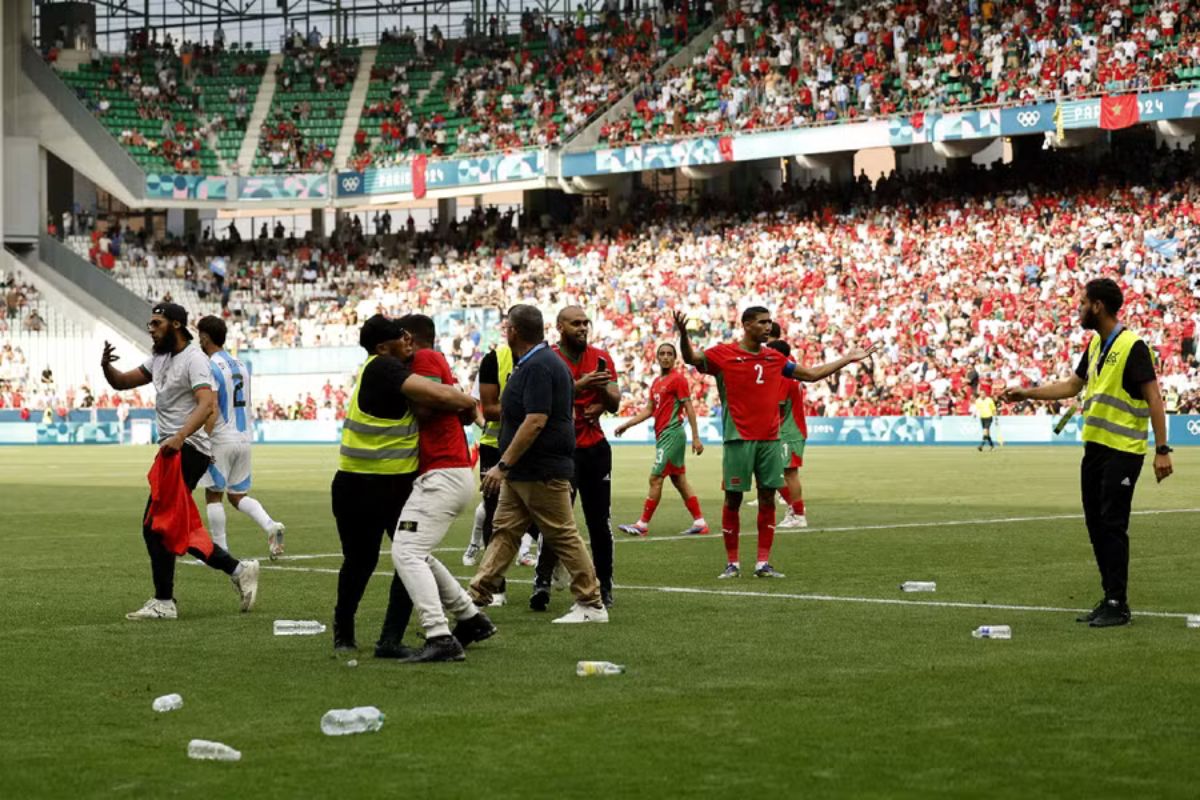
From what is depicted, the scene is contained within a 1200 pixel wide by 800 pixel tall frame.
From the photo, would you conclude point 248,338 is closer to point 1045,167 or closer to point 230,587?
point 1045,167

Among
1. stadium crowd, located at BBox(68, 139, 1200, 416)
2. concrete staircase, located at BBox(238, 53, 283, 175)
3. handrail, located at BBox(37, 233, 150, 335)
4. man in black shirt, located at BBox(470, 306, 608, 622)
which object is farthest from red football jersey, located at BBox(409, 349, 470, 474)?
concrete staircase, located at BBox(238, 53, 283, 175)

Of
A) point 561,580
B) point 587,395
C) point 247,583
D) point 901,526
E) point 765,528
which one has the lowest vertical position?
point 901,526

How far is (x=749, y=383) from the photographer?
16.1m

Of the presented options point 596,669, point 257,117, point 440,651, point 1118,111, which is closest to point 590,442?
point 440,651

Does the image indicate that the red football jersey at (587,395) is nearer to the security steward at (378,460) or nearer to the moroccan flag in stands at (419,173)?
the security steward at (378,460)

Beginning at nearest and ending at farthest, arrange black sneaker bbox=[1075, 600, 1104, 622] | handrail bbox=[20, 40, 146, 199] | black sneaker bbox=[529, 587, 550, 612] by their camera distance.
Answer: black sneaker bbox=[1075, 600, 1104, 622], black sneaker bbox=[529, 587, 550, 612], handrail bbox=[20, 40, 146, 199]

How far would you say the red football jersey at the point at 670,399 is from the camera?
21250 millimetres

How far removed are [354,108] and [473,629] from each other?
214ft

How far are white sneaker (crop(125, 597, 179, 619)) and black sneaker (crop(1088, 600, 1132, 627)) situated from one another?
21.0 feet

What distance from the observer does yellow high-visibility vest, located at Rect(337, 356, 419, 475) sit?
1108 cm

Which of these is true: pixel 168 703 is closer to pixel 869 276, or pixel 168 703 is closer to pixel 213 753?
pixel 213 753

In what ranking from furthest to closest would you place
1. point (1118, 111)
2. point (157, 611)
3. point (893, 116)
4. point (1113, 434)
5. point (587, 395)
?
point (893, 116)
point (1118, 111)
point (587, 395)
point (157, 611)
point (1113, 434)

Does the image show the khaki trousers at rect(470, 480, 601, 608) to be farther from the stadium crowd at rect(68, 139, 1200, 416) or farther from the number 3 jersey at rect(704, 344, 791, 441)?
the stadium crowd at rect(68, 139, 1200, 416)

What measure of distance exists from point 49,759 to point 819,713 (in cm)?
354
